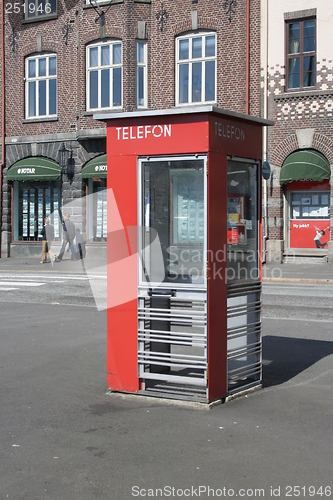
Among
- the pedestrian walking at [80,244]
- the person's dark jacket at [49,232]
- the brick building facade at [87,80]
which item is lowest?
the pedestrian walking at [80,244]

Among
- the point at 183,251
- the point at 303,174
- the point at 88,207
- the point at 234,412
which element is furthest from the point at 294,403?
→ the point at 88,207

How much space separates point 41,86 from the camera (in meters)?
27.7

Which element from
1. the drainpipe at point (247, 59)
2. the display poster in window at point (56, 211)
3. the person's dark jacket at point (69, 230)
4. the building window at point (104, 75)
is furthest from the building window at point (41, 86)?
the drainpipe at point (247, 59)

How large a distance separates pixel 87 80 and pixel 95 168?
364cm

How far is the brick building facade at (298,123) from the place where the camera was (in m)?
22.9

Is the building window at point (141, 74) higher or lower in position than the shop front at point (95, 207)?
higher

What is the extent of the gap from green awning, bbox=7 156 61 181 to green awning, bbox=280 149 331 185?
363 inches

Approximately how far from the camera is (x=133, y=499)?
3.99 meters

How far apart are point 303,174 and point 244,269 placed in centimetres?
1709

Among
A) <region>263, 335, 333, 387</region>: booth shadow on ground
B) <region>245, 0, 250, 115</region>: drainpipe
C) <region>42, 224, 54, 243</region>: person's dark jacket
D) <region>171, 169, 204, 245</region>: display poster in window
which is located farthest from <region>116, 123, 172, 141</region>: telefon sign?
<region>42, 224, 54, 243</region>: person's dark jacket

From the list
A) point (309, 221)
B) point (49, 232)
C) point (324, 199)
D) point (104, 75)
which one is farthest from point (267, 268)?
point (104, 75)

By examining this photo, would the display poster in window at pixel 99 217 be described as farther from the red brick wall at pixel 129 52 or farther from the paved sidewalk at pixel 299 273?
the paved sidewalk at pixel 299 273

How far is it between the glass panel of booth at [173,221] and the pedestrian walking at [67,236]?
19.5 metres

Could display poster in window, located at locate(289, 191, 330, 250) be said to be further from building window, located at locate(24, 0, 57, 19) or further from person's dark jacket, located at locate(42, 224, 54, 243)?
building window, located at locate(24, 0, 57, 19)
